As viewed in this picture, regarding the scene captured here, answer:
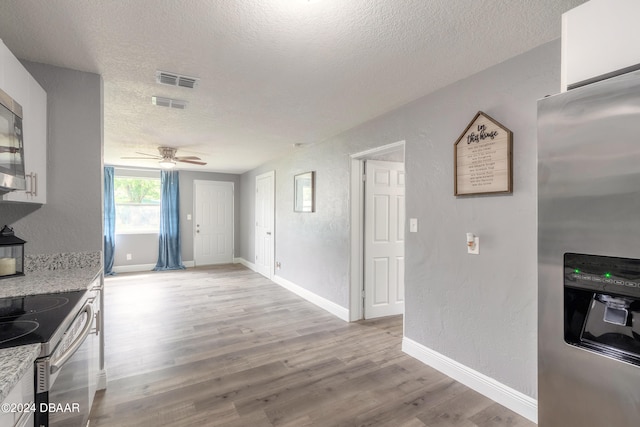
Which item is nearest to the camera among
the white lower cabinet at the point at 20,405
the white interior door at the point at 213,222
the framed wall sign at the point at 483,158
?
the white lower cabinet at the point at 20,405

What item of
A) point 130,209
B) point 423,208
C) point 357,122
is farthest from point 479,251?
point 130,209

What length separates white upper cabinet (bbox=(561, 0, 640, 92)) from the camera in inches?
37.9

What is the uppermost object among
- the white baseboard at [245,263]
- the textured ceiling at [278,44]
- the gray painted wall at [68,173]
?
the textured ceiling at [278,44]

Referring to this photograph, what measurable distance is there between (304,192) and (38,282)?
3.23 meters

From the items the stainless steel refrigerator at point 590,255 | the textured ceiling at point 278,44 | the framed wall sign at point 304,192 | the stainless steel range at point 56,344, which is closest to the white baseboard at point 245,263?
the framed wall sign at point 304,192

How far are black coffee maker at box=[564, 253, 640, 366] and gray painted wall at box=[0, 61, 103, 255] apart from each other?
285 cm

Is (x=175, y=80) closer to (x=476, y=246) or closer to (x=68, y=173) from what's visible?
(x=68, y=173)

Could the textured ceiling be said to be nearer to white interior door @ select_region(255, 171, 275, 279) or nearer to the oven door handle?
the oven door handle

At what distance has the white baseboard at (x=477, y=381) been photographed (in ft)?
6.20

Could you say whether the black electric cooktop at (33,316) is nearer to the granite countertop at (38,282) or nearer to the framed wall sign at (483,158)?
the granite countertop at (38,282)

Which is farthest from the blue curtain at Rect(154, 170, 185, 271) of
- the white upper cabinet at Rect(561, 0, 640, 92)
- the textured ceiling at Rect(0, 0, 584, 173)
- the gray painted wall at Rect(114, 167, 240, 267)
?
the white upper cabinet at Rect(561, 0, 640, 92)

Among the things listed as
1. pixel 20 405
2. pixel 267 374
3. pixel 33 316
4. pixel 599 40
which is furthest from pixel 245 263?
pixel 599 40

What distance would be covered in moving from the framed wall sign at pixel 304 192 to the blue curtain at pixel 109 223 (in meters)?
4.13

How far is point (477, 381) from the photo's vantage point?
2180mm
